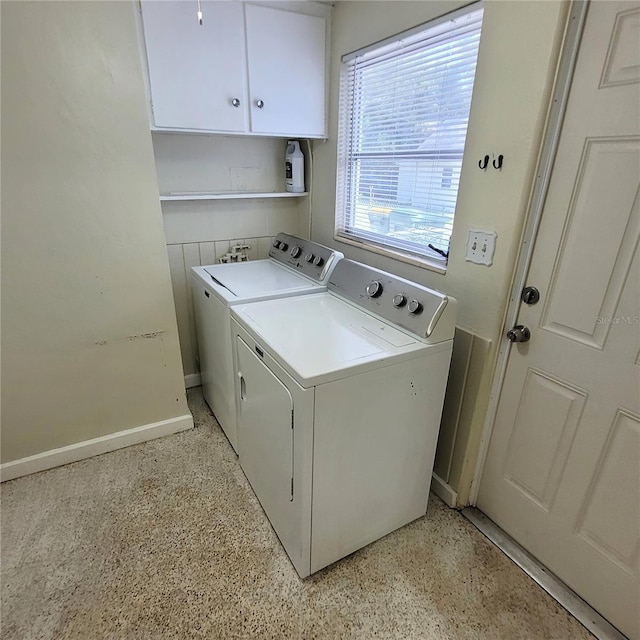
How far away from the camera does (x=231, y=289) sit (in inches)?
73.7

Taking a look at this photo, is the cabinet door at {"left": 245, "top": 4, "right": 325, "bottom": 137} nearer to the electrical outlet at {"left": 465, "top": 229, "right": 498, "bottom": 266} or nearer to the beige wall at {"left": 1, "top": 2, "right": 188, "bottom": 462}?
the beige wall at {"left": 1, "top": 2, "right": 188, "bottom": 462}

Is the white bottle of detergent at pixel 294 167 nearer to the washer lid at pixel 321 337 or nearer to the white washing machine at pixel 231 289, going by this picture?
the white washing machine at pixel 231 289

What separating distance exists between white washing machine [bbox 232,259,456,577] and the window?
0.43 meters

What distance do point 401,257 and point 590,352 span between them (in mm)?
890

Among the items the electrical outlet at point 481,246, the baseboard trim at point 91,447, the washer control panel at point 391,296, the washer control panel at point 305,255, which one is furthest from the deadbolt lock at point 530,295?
the baseboard trim at point 91,447

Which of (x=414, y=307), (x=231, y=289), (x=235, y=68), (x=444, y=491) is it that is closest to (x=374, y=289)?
(x=414, y=307)

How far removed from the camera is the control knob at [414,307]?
Result: 4.69 feet

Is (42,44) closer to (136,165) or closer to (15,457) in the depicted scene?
(136,165)

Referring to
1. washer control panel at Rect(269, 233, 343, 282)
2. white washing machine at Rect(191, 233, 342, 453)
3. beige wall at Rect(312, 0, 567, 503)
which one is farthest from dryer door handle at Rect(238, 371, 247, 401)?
beige wall at Rect(312, 0, 567, 503)

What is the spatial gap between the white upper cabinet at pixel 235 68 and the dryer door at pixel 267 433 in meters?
1.18

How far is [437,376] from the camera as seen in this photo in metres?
1.46

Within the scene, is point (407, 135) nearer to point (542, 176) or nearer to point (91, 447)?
point (542, 176)

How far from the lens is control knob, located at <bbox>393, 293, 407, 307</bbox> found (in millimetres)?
1499

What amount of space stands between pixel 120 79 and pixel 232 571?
2052 millimetres
